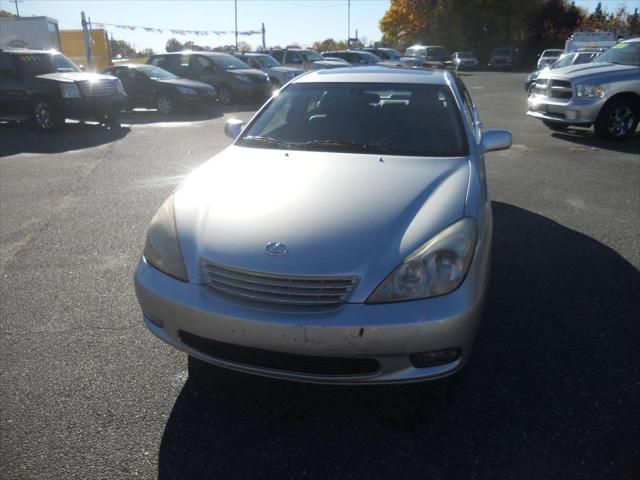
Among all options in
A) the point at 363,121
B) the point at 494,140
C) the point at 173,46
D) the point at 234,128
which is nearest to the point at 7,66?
the point at 234,128

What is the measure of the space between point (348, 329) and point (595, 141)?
9332 millimetres

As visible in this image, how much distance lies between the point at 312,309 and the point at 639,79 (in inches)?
374

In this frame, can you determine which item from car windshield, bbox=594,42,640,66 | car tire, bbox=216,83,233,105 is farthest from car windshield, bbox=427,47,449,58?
car windshield, bbox=594,42,640,66

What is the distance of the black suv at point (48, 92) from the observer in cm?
1074

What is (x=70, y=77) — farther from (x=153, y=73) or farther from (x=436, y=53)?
(x=436, y=53)

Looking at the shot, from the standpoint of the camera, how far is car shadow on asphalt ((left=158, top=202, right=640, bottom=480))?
2188 millimetres

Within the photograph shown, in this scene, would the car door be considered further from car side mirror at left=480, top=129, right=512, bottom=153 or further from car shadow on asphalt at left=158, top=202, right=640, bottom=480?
car shadow on asphalt at left=158, top=202, right=640, bottom=480

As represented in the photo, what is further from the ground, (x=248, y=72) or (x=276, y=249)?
(x=248, y=72)

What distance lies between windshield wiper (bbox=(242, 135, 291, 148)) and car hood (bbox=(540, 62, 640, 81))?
7.91 metres

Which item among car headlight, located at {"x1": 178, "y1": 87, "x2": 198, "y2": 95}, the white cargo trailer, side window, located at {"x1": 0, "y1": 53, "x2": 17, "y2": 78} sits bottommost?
car headlight, located at {"x1": 178, "y1": 87, "x2": 198, "y2": 95}

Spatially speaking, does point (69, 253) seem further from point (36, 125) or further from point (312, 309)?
point (36, 125)

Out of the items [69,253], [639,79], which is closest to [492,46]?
[639,79]

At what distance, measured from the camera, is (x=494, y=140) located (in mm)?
3844

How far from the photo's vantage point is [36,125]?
11164 mm
